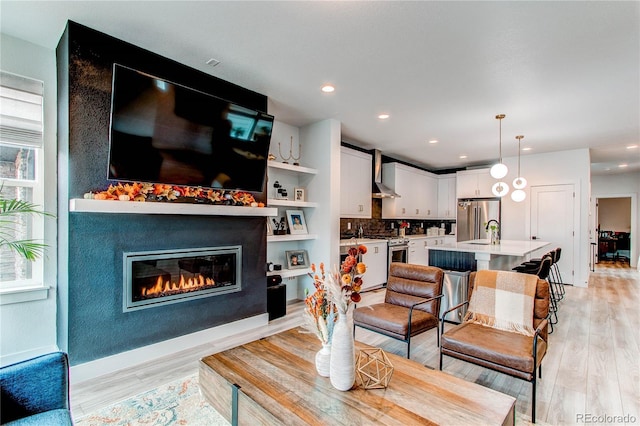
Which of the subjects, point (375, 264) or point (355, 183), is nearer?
point (375, 264)

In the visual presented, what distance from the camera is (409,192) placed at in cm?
739

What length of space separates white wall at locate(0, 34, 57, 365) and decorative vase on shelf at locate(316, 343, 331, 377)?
2517mm

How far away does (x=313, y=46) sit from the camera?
2.72 m

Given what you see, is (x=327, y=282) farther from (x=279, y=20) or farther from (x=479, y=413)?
(x=279, y=20)

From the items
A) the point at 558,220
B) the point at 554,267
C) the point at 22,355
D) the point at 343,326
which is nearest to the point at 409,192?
the point at 558,220

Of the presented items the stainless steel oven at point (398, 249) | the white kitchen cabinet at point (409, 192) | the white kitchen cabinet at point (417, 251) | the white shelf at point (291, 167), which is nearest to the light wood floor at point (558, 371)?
the white shelf at point (291, 167)

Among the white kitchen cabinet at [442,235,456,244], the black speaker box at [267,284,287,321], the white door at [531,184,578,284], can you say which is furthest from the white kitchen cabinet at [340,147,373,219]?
the white door at [531,184,578,284]

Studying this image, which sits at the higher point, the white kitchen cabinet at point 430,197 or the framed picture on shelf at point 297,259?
the white kitchen cabinet at point 430,197

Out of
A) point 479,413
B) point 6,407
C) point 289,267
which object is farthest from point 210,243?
point 479,413

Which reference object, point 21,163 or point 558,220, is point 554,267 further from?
point 21,163

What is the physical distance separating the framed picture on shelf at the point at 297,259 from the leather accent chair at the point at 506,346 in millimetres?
2595

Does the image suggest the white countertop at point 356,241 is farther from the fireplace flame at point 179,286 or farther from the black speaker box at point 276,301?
the fireplace flame at point 179,286

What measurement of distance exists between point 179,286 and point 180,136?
146cm

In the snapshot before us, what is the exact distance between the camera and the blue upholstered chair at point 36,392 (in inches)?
56.0
